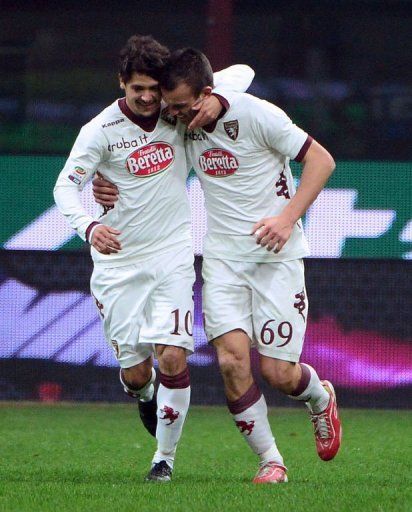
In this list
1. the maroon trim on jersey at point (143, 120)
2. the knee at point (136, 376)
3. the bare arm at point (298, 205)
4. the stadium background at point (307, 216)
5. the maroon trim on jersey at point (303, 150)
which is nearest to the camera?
the bare arm at point (298, 205)

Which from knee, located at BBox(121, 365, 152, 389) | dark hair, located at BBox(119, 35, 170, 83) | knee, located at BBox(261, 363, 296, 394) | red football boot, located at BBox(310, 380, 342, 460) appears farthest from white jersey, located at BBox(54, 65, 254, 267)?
red football boot, located at BBox(310, 380, 342, 460)

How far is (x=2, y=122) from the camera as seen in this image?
1076 centimetres

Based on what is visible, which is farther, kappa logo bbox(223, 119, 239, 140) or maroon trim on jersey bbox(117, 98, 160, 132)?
maroon trim on jersey bbox(117, 98, 160, 132)

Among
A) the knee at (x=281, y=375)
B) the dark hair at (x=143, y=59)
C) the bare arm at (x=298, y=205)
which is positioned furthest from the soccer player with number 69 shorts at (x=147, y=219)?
the bare arm at (x=298, y=205)

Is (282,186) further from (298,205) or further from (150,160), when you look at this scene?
(150,160)

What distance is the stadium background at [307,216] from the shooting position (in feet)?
34.9

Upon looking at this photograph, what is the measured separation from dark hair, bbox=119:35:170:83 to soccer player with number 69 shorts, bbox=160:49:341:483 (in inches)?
2.5

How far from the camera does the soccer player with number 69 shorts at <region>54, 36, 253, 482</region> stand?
7020 millimetres

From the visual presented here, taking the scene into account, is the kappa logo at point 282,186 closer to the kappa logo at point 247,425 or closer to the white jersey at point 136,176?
the white jersey at point 136,176

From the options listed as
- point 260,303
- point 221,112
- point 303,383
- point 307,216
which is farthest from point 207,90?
point 307,216

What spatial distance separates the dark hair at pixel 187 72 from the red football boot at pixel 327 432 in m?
1.78

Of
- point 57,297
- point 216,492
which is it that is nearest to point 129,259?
point 216,492

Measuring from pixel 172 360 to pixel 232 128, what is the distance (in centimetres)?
117

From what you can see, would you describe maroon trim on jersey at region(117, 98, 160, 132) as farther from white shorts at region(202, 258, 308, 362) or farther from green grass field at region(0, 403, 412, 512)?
green grass field at region(0, 403, 412, 512)
